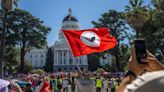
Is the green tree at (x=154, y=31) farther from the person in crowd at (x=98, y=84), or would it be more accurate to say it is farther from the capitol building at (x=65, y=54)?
the capitol building at (x=65, y=54)

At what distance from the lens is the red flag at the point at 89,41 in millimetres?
10867

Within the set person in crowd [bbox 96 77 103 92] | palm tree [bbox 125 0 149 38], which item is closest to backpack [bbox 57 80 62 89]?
person in crowd [bbox 96 77 103 92]

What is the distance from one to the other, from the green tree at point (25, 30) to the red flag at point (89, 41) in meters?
67.5

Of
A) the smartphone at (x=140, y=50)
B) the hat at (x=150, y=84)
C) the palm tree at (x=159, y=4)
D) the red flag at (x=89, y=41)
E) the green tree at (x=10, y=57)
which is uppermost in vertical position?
the palm tree at (x=159, y=4)

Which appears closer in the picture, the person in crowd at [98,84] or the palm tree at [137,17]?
the person in crowd at [98,84]

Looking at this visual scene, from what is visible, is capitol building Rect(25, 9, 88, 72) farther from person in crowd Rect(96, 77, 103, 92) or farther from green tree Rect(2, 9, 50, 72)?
person in crowd Rect(96, 77, 103, 92)

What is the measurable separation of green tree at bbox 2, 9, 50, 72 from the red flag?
67.5m

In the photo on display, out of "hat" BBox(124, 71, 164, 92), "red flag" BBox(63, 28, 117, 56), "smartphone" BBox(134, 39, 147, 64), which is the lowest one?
"hat" BBox(124, 71, 164, 92)

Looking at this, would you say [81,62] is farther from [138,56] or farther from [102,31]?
[138,56]

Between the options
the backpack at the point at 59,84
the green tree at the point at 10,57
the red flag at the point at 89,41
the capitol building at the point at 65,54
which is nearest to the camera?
the red flag at the point at 89,41

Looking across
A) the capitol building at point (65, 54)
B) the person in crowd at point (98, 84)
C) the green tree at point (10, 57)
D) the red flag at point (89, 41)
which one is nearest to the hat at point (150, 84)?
the red flag at point (89, 41)

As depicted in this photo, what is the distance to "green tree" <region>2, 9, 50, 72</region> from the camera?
8050cm

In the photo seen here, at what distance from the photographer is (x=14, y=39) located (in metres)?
79.2

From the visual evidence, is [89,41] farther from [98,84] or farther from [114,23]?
[114,23]
